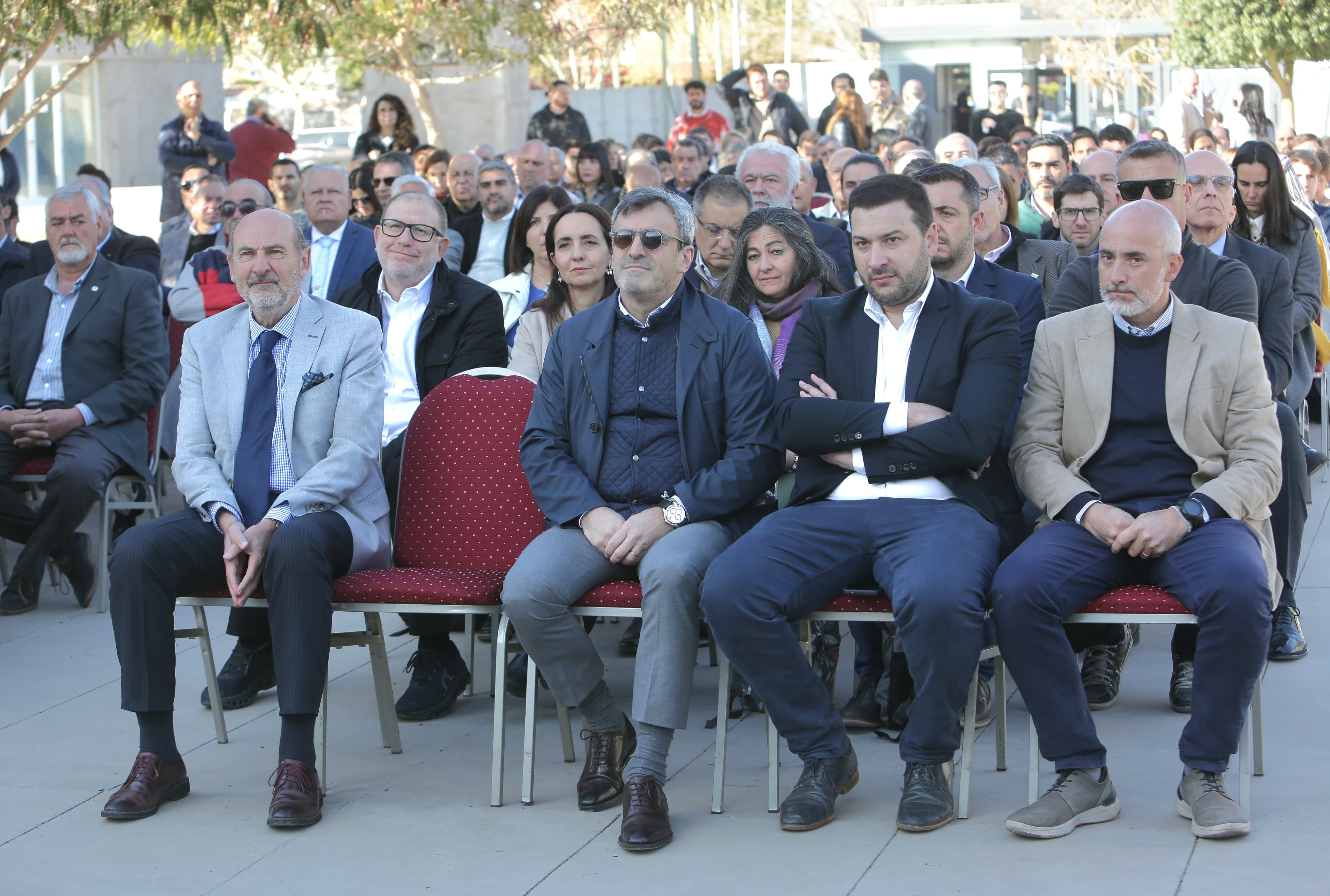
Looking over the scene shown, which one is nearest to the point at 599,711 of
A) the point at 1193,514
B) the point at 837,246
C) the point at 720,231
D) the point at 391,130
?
the point at 1193,514

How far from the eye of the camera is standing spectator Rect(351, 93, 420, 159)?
13.1m

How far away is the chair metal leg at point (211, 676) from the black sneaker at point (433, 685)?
0.59m

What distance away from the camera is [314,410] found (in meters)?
4.74

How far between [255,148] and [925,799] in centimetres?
1112

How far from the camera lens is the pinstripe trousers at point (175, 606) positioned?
4246 millimetres

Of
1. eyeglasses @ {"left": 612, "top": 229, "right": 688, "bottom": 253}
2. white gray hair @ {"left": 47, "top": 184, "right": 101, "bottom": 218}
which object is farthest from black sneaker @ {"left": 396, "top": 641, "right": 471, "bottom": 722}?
white gray hair @ {"left": 47, "top": 184, "right": 101, "bottom": 218}

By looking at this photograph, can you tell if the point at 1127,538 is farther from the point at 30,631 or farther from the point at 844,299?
the point at 30,631

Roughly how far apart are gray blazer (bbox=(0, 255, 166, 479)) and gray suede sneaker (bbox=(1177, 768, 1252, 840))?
475 cm

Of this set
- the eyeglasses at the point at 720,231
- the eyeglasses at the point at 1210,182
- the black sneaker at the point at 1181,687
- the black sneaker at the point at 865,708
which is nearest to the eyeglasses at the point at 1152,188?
the eyeglasses at the point at 1210,182

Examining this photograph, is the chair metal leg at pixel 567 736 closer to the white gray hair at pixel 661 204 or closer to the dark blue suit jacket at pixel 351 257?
the white gray hair at pixel 661 204

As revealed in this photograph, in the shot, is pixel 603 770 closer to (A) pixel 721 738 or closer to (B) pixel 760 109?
(A) pixel 721 738

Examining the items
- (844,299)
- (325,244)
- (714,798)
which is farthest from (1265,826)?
(325,244)

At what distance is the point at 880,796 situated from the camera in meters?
4.23

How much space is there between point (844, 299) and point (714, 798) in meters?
1.52
